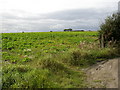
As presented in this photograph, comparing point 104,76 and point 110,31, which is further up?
point 110,31

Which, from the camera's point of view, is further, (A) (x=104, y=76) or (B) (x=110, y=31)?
(B) (x=110, y=31)

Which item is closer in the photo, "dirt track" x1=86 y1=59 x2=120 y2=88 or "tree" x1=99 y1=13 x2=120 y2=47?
"dirt track" x1=86 y1=59 x2=120 y2=88

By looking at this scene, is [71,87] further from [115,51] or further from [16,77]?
[115,51]

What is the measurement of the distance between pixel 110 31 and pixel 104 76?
6281 millimetres

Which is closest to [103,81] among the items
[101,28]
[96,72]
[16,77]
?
[96,72]

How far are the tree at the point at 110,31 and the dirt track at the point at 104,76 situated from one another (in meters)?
4.64

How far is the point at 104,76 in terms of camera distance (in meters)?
6.41

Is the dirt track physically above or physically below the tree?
below

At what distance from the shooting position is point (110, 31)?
1166 centimetres

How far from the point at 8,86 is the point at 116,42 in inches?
359

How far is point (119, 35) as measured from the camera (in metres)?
11.6

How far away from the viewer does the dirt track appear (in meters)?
5.59

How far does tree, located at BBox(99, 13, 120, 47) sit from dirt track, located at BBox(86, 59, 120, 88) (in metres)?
4.64

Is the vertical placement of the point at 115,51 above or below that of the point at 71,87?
above
